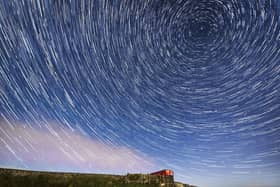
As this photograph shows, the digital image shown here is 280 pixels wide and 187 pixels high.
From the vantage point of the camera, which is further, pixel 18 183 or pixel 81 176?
pixel 81 176

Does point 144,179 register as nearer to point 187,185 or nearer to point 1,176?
point 187,185

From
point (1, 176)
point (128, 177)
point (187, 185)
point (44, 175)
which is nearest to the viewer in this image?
point (1, 176)

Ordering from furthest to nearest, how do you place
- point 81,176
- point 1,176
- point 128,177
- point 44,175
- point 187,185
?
point 187,185, point 128,177, point 81,176, point 44,175, point 1,176

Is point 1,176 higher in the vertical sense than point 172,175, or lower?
lower

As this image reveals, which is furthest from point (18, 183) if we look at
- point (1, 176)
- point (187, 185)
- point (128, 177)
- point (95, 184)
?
point (187, 185)

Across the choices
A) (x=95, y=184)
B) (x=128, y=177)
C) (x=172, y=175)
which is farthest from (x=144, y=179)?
(x=95, y=184)

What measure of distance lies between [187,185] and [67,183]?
14188 millimetres

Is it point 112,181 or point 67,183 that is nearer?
point 67,183

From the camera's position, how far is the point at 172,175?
28.2m

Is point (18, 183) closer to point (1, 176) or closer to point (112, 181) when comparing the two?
point (1, 176)

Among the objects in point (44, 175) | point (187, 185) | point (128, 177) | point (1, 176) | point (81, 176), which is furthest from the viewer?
point (187, 185)

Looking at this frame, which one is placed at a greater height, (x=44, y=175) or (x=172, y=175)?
(x=172, y=175)

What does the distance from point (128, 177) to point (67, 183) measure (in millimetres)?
6475

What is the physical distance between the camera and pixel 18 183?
22.0m
